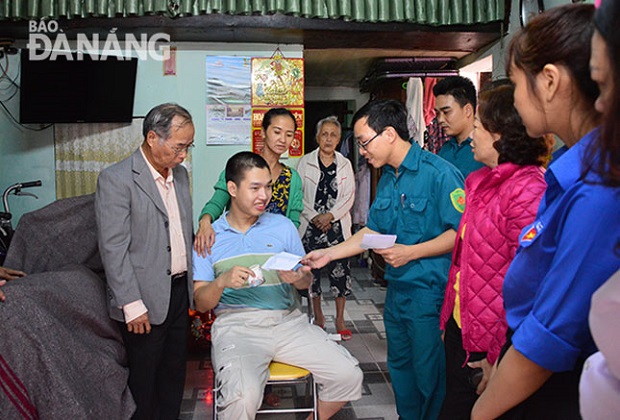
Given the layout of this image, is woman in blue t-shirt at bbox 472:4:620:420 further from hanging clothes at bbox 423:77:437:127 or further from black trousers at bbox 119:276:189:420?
hanging clothes at bbox 423:77:437:127

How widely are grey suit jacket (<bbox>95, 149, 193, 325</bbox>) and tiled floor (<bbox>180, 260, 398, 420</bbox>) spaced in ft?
3.19

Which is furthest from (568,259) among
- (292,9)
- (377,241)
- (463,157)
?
(292,9)

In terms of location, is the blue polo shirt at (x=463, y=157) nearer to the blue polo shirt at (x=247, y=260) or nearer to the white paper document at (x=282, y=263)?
the blue polo shirt at (x=247, y=260)

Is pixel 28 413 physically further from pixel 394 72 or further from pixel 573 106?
pixel 394 72

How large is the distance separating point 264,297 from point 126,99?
2615 millimetres

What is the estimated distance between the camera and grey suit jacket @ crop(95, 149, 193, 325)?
2.28m

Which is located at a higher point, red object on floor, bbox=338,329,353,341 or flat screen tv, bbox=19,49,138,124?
flat screen tv, bbox=19,49,138,124

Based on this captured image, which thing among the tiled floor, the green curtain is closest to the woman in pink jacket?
the tiled floor

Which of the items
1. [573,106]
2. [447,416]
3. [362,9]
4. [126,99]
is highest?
[362,9]

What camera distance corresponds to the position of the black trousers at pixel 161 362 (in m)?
2.48

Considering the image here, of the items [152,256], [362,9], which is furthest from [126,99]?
[152,256]

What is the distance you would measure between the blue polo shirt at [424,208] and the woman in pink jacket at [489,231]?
334 millimetres

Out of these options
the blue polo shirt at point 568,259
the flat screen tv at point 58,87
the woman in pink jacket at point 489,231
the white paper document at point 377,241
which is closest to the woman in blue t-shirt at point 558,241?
the blue polo shirt at point 568,259

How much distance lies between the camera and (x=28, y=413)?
75.2 inches
